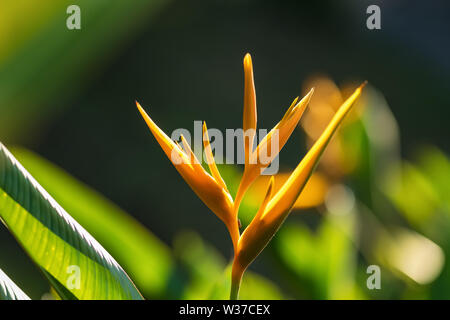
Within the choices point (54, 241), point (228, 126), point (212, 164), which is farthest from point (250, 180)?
point (228, 126)

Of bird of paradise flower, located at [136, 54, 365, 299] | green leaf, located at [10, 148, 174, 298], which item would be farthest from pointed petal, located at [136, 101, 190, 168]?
green leaf, located at [10, 148, 174, 298]

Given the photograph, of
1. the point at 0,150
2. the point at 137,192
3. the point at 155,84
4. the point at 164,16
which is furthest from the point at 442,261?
the point at 164,16

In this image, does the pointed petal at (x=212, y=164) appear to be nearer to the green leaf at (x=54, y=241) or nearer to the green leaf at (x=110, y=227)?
the green leaf at (x=54, y=241)

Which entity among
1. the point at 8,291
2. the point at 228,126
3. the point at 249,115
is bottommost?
the point at 8,291

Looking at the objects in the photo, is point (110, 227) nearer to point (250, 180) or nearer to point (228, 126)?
point (250, 180)

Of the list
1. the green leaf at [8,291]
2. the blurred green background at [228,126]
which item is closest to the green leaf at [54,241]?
the green leaf at [8,291]
